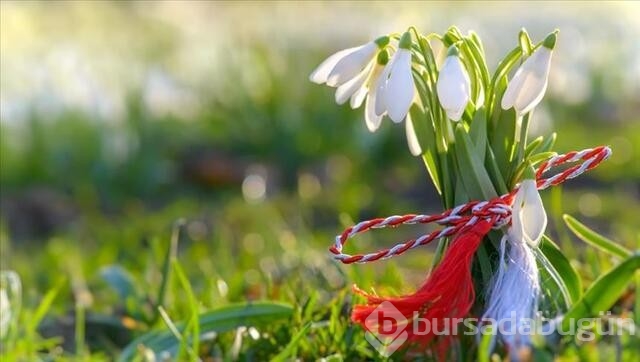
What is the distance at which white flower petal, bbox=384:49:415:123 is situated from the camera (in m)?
2.00

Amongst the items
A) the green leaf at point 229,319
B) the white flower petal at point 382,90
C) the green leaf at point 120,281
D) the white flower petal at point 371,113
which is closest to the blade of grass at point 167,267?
the green leaf at point 229,319

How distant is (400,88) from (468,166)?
0.20 m

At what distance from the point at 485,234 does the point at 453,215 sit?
6 cm

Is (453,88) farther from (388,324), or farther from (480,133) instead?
(388,324)

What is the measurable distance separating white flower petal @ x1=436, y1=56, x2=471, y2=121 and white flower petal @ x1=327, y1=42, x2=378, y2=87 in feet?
0.53

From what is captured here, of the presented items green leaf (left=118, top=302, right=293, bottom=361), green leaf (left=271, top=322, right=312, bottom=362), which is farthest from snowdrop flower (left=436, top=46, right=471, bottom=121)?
green leaf (left=118, top=302, right=293, bottom=361)

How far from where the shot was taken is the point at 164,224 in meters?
5.17

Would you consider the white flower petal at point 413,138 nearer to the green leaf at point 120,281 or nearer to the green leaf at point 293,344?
the green leaf at point 293,344

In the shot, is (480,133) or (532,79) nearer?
(532,79)

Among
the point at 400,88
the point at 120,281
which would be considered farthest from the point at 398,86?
the point at 120,281

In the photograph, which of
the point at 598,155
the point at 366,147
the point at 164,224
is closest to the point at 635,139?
the point at 366,147

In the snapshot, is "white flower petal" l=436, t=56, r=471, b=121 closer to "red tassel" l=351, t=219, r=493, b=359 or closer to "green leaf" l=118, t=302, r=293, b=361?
"red tassel" l=351, t=219, r=493, b=359

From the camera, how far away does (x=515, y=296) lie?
1983 millimetres

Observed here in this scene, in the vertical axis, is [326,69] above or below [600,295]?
above
